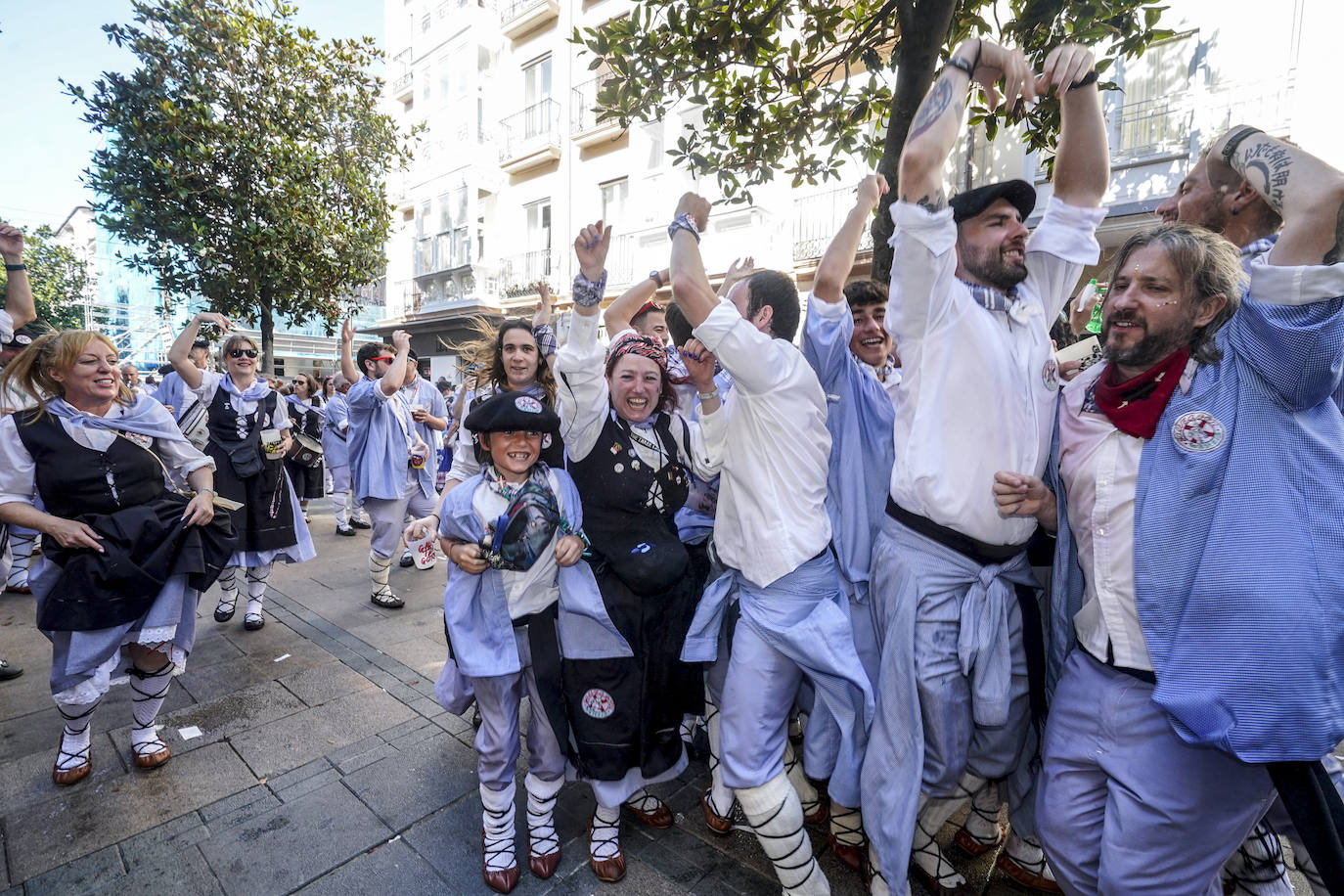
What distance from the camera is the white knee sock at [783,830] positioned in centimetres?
209

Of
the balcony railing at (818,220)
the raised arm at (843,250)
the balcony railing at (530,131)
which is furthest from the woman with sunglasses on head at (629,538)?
the balcony railing at (530,131)

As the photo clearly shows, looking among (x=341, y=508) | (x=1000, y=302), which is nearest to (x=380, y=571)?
(x=341, y=508)

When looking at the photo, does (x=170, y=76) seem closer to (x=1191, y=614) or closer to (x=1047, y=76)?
→ (x=1047, y=76)

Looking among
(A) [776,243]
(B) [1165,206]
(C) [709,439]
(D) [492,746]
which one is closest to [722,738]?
(D) [492,746]

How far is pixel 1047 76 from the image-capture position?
1.97 meters

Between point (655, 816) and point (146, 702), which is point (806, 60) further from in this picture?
point (146, 702)

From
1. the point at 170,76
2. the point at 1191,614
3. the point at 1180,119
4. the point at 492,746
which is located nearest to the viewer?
the point at 1191,614

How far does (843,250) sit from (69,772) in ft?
13.5

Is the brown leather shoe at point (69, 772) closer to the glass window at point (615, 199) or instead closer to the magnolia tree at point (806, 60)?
the magnolia tree at point (806, 60)

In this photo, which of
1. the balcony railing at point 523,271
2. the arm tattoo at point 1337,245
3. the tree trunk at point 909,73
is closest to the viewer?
the arm tattoo at point 1337,245

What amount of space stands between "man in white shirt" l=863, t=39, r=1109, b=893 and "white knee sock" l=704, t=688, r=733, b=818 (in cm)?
66

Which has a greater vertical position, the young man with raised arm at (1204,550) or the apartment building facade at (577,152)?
the apartment building facade at (577,152)

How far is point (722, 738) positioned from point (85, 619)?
2886mm

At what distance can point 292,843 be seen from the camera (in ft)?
8.24
